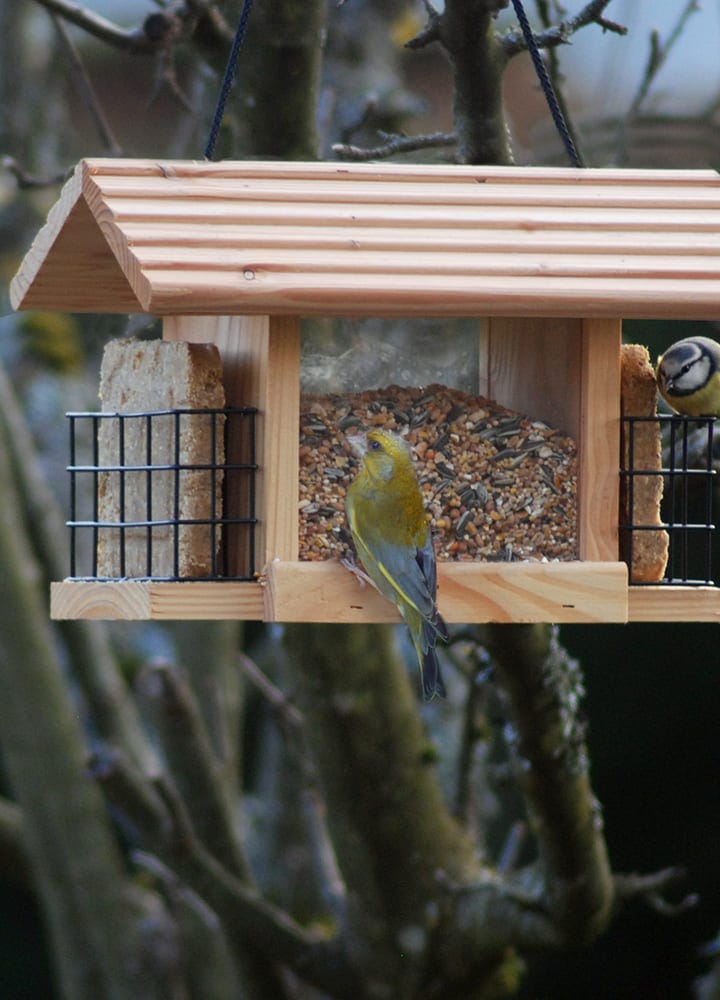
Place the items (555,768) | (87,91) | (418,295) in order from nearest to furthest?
(418,295), (555,768), (87,91)

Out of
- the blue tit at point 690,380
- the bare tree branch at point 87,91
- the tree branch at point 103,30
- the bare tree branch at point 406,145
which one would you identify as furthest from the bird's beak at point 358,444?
the bare tree branch at point 87,91

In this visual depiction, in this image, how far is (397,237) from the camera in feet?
8.02

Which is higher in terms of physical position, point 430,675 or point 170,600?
point 170,600

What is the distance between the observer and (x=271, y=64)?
144 inches

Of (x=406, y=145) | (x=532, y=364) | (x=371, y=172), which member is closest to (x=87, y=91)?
(x=406, y=145)

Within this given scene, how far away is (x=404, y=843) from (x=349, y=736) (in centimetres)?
42

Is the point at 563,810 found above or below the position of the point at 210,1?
below

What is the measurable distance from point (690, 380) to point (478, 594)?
0.71m

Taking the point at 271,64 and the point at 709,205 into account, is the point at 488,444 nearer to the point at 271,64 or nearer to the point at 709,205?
the point at 709,205

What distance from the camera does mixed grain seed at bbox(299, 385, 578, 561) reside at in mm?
2611

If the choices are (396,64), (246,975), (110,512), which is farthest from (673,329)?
(110,512)

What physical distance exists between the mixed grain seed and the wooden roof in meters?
0.35

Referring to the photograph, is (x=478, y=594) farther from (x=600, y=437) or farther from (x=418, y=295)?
(x=418, y=295)

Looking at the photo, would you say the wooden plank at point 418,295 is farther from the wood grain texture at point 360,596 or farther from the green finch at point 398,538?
the wood grain texture at point 360,596
